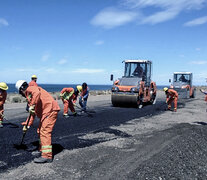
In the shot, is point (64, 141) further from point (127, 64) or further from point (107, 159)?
point (127, 64)

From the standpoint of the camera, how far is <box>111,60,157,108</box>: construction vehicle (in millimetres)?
13328

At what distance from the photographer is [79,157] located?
4.87 metres

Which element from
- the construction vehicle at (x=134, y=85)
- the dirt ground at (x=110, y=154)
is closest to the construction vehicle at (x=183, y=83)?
the construction vehicle at (x=134, y=85)

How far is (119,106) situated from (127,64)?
2628 millimetres

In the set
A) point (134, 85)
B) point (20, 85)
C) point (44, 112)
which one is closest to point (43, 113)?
point (44, 112)

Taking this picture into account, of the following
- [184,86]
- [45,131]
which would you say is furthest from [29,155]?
[184,86]

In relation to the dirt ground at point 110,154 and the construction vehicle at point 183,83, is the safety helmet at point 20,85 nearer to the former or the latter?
the dirt ground at point 110,154

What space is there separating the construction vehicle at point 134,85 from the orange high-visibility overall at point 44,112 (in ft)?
29.2

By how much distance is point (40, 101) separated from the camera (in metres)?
4.70

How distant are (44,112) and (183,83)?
20.4m

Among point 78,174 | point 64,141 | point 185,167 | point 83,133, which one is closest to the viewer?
point 78,174

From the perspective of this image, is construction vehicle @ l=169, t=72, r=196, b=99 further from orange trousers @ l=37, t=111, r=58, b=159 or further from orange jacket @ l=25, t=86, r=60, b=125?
orange trousers @ l=37, t=111, r=58, b=159

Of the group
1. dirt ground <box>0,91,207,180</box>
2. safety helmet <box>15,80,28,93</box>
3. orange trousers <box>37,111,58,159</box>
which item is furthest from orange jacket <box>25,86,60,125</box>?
dirt ground <box>0,91,207,180</box>

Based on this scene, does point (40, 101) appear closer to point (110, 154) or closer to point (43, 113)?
point (43, 113)
